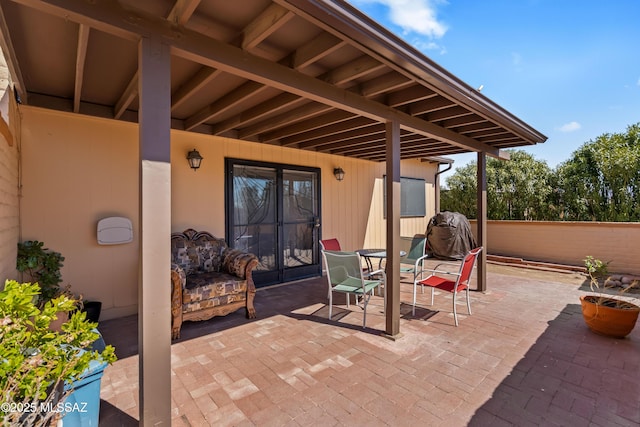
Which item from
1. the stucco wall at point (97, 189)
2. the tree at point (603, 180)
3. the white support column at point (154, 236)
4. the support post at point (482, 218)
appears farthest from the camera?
the tree at point (603, 180)

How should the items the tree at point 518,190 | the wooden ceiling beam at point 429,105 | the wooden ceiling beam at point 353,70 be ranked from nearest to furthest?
the wooden ceiling beam at point 353,70
the wooden ceiling beam at point 429,105
the tree at point 518,190

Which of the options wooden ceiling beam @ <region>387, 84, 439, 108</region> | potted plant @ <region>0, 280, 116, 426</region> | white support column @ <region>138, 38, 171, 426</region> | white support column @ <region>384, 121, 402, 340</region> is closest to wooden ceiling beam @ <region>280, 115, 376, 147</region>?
wooden ceiling beam @ <region>387, 84, 439, 108</region>

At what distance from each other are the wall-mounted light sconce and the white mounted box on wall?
112cm

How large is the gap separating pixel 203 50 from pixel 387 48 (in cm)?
127

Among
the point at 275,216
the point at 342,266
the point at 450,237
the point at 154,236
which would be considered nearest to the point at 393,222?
the point at 342,266

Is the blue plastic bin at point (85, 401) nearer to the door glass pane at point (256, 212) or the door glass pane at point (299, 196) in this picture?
the door glass pane at point (256, 212)

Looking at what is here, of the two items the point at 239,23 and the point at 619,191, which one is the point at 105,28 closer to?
the point at 239,23

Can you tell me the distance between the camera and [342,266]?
3.67m

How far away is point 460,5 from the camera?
5.12 metres

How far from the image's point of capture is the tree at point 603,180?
6777mm

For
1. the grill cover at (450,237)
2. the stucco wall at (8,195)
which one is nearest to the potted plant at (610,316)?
the grill cover at (450,237)

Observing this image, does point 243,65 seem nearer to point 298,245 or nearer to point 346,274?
point 346,274

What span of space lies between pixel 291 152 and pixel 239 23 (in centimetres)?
372

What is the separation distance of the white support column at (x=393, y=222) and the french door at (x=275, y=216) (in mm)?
2627
